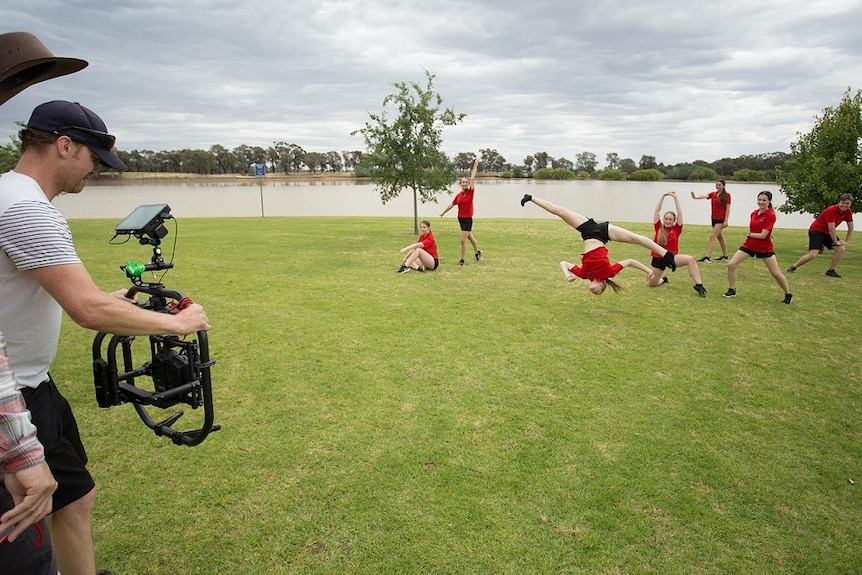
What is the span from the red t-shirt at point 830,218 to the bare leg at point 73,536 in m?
14.4

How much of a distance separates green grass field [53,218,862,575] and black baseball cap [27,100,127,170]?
8.12 ft

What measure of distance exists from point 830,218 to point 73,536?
48.4ft

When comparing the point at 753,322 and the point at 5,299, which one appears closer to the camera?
the point at 5,299

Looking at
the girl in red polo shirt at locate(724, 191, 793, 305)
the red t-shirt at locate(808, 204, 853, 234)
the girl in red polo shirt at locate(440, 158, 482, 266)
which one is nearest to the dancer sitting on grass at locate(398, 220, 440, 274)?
the girl in red polo shirt at locate(440, 158, 482, 266)

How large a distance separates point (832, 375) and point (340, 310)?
270 inches

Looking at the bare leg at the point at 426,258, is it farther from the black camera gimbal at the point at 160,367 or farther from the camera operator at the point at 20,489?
the camera operator at the point at 20,489

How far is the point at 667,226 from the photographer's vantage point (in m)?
9.55

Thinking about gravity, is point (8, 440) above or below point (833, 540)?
above

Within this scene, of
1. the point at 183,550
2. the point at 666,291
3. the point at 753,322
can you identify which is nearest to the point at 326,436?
the point at 183,550

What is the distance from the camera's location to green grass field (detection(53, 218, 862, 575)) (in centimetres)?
308

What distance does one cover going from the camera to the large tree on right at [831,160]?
14.1 meters

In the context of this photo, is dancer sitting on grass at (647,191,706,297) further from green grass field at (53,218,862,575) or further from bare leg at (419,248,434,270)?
bare leg at (419,248,434,270)

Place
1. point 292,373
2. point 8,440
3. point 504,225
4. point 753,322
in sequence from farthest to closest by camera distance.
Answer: point 504,225
point 753,322
point 292,373
point 8,440

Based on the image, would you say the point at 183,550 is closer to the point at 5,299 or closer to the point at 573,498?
the point at 5,299
